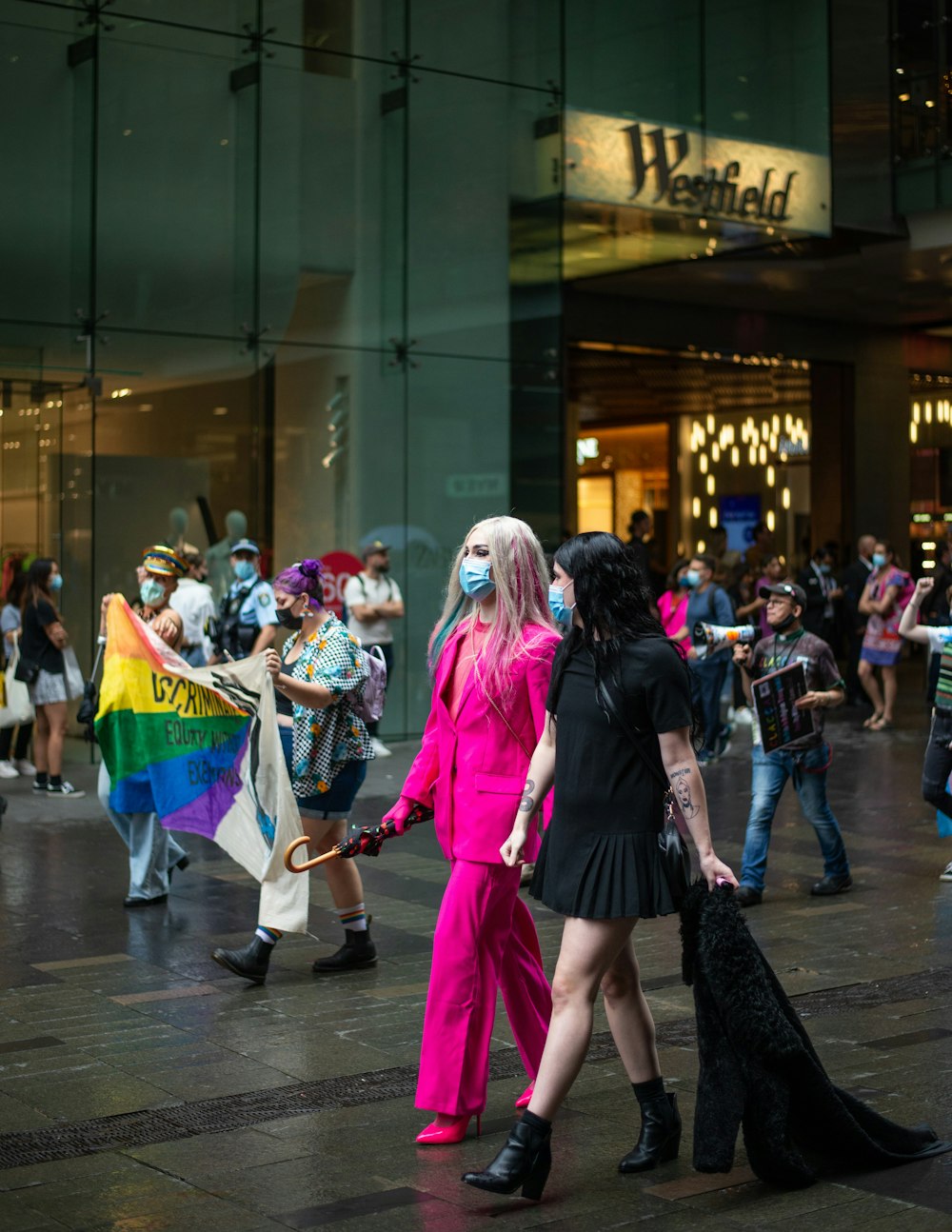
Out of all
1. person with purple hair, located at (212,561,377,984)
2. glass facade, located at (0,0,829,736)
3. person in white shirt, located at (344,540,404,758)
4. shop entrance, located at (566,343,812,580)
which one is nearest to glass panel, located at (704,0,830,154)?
glass facade, located at (0,0,829,736)

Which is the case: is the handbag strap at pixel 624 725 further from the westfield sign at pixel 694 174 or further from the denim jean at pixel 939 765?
the westfield sign at pixel 694 174

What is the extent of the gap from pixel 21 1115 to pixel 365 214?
1346 cm

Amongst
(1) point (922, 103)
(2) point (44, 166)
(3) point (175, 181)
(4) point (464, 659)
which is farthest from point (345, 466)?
(4) point (464, 659)

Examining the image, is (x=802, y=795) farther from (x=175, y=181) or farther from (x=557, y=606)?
(x=175, y=181)

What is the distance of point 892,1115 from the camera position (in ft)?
17.3

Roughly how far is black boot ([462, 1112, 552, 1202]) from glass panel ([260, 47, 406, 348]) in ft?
43.6

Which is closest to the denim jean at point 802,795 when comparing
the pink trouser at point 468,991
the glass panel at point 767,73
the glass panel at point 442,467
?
the pink trouser at point 468,991

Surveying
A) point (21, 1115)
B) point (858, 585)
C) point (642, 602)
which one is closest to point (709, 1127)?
point (642, 602)

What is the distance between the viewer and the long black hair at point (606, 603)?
4.68 m

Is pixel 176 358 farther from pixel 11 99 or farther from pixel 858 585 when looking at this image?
pixel 858 585

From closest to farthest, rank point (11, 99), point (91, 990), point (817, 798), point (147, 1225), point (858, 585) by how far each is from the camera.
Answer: point (147, 1225) < point (91, 990) < point (817, 798) < point (11, 99) < point (858, 585)

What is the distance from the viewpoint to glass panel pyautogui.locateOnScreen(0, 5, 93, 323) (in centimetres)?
1537

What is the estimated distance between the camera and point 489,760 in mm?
5273

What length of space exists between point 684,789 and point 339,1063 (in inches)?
82.0
